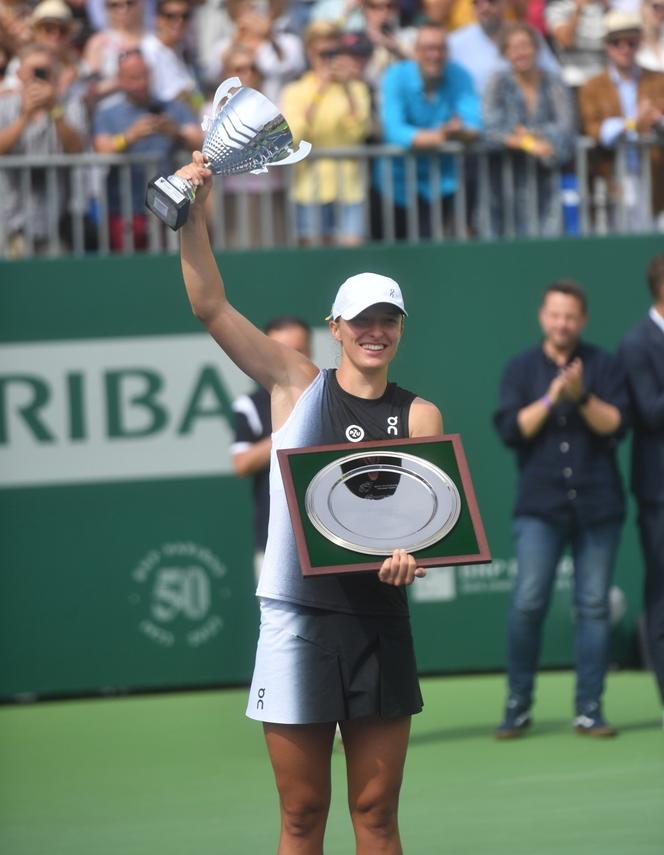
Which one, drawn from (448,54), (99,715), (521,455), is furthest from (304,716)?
(448,54)

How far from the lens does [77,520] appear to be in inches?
367

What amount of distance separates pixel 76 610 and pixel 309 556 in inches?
218

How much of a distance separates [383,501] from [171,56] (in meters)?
6.72

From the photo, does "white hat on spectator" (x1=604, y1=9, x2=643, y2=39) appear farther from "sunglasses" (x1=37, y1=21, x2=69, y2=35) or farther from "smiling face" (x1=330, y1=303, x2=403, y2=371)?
"smiling face" (x1=330, y1=303, x2=403, y2=371)

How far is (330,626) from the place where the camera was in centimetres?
425

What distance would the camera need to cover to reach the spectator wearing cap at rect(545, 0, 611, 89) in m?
11.1

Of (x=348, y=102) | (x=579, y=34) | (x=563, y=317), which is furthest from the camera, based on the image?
(x=579, y=34)

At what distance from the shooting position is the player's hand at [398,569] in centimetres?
397

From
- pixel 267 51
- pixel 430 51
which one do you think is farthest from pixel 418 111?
pixel 267 51

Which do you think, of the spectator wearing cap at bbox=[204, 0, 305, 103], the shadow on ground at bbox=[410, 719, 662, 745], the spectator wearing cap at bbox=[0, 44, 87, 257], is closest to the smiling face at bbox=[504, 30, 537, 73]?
the spectator wearing cap at bbox=[204, 0, 305, 103]

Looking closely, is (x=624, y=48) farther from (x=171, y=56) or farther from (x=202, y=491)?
(x=202, y=491)

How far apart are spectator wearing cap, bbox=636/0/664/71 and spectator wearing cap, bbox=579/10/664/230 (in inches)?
6.5

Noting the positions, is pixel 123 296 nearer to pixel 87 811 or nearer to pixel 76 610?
pixel 76 610

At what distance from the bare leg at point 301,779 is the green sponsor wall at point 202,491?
16.9 feet
